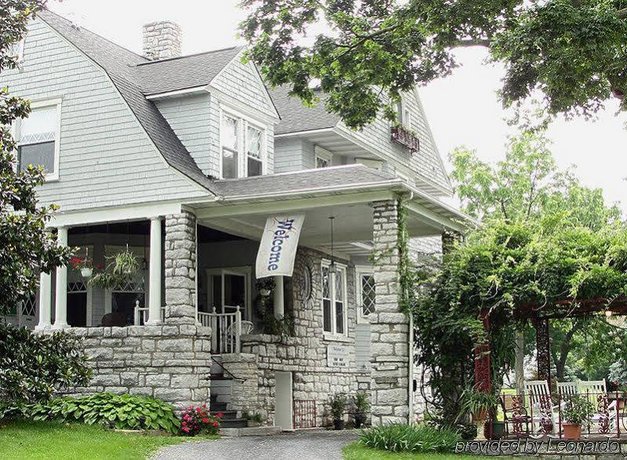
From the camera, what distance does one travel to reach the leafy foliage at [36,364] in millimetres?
13547

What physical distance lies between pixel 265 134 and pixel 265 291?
3.70 meters

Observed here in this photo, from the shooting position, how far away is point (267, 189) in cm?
1766

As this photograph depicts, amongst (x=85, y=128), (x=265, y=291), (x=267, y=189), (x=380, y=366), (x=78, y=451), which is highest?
(x=85, y=128)

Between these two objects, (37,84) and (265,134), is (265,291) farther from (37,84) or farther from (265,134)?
(37,84)

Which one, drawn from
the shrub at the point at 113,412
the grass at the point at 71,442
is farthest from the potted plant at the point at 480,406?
the shrub at the point at 113,412

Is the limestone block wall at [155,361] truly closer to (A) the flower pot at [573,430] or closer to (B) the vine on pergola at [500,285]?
(B) the vine on pergola at [500,285]

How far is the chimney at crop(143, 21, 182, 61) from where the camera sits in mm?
24594

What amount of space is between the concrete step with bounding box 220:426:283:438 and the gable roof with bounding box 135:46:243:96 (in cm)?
715

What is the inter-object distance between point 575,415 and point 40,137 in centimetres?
1210

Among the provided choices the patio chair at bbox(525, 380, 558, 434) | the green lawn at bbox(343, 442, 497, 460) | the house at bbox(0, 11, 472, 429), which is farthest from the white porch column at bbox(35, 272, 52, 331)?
the patio chair at bbox(525, 380, 558, 434)

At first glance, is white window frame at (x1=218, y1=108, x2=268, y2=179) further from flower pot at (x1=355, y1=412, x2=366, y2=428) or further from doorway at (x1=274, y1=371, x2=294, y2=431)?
flower pot at (x1=355, y1=412, x2=366, y2=428)

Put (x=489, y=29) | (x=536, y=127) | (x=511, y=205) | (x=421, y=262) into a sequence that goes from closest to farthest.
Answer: (x=489, y=29)
(x=536, y=127)
(x=421, y=262)
(x=511, y=205)

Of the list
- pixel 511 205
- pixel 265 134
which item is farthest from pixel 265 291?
pixel 511 205

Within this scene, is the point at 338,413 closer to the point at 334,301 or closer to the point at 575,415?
the point at 334,301
